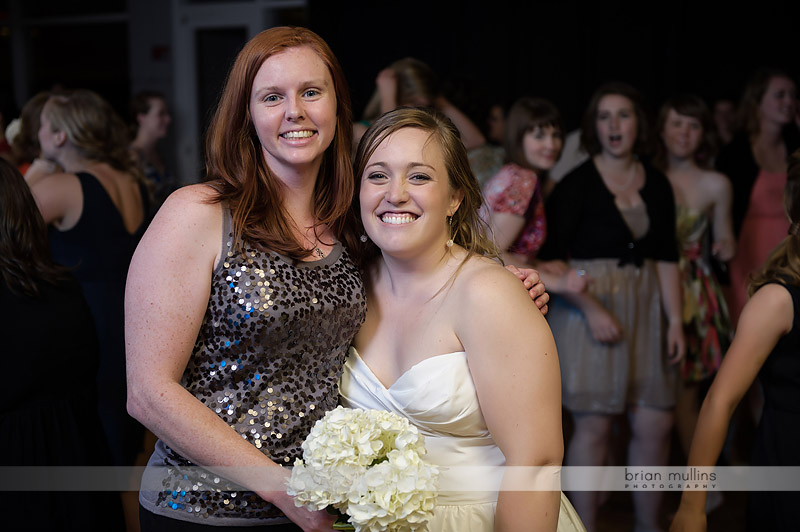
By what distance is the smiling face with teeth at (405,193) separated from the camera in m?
1.72

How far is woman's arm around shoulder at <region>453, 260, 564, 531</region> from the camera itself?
5.31 feet

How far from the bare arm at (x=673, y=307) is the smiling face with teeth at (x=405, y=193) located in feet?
6.51

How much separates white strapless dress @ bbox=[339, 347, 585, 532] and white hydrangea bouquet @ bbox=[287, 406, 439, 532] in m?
0.23

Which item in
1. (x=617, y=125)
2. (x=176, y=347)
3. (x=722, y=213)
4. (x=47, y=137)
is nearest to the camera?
(x=176, y=347)

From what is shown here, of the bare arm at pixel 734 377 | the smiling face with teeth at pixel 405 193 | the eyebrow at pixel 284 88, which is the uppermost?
the eyebrow at pixel 284 88

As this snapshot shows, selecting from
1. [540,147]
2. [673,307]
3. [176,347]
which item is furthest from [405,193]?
[673,307]

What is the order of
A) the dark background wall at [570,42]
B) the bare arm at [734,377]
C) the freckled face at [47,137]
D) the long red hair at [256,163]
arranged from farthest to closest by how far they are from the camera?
the dark background wall at [570,42]
the freckled face at [47,137]
the bare arm at [734,377]
the long red hair at [256,163]

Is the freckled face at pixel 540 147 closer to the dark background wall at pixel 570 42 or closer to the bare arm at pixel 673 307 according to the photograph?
the bare arm at pixel 673 307

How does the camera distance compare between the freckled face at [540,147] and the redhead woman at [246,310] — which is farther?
the freckled face at [540,147]

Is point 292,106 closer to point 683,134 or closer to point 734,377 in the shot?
point 734,377

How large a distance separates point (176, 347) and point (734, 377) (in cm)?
132

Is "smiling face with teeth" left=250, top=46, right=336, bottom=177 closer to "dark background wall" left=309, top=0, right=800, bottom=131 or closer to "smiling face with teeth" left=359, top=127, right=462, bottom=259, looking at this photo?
Result: "smiling face with teeth" left=359, top=127, right=462, bottom=259

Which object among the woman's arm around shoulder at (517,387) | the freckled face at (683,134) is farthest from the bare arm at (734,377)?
the freckled face at (683,134)

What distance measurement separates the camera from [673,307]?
3.51m
